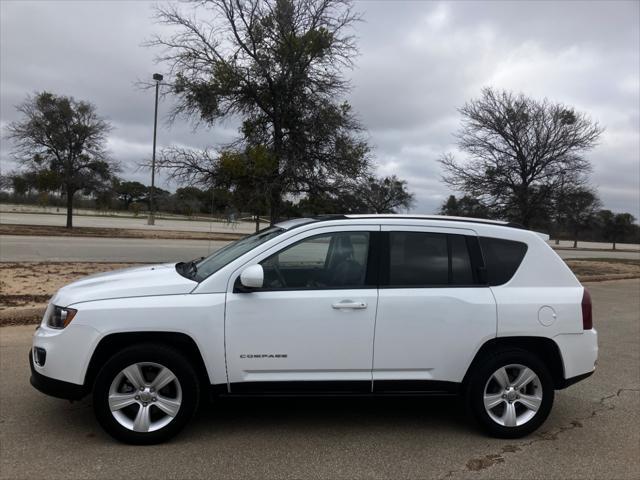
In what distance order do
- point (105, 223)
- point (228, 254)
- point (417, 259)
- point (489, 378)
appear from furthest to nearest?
point (105, 223), point (228, 254), point (417, 259), point (489, 378)

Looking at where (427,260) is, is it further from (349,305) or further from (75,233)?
(75,233)

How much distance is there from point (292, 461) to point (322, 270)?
1390mm

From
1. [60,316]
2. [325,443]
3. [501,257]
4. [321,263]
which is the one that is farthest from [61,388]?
[501,257]

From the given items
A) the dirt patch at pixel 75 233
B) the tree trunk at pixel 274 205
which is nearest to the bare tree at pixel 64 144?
the dirt patch at pixel 75 233

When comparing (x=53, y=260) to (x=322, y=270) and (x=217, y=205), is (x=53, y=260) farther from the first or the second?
(x=322, y=270)

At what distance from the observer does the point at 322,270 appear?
4039 mm

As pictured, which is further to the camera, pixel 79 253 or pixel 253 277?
pixel 79 253

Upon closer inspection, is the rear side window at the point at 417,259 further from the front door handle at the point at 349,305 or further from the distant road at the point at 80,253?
the distant road at the point at 80,253

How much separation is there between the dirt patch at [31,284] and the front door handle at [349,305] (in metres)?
5.36

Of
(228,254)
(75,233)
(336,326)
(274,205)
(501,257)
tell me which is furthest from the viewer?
(75,233)

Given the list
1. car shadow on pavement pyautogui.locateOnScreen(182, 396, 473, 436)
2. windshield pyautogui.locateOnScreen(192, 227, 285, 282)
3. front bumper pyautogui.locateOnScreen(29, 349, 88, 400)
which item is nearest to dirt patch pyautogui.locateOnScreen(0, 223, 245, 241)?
windshield pyautogui.locateOnScreen(192, 227, 285, 282)

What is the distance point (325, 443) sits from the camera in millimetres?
3811

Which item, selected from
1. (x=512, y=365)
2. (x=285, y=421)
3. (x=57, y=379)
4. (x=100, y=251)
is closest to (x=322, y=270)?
(x=285, y=421)

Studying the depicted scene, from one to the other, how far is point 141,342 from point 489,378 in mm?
2605
